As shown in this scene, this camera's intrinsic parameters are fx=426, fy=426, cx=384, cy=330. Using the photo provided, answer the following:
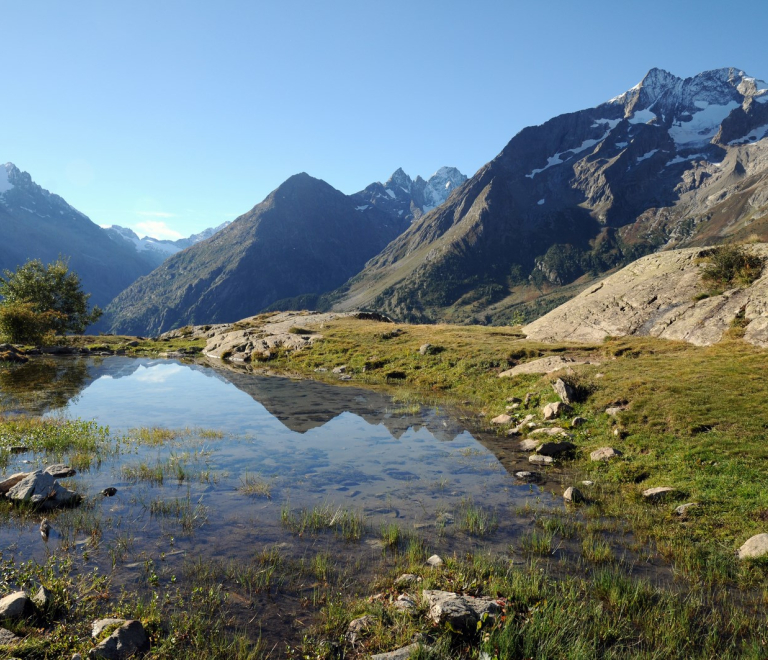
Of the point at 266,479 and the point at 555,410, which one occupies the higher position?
the point at 555,410

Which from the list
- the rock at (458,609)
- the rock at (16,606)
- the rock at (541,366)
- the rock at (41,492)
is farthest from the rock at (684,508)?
the rock at (41,492)

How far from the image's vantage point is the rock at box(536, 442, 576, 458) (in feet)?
66.5

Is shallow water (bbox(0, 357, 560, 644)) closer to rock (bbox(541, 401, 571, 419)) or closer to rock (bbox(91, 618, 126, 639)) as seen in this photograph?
rock (bbox(91, 618, 126, 639))

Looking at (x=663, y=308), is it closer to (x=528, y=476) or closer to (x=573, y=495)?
(x=528, y=476)

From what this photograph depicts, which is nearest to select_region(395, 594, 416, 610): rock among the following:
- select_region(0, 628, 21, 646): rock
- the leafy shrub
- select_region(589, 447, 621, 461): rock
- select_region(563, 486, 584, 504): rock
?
select_region(0, 628, 21, 646): rock

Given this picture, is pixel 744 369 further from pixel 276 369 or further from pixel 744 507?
pixel 276 369

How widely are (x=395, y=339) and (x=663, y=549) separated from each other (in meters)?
48.0

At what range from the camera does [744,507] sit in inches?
535

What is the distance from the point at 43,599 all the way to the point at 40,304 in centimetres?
9818

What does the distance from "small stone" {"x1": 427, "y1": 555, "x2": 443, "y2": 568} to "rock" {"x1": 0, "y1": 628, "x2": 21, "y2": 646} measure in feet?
27.0

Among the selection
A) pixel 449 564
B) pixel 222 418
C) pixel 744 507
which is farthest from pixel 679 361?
pixel 222 418

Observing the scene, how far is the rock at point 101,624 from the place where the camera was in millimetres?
7584

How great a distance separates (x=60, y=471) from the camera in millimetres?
16469

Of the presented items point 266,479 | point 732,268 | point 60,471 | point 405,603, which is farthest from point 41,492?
point 732,268
